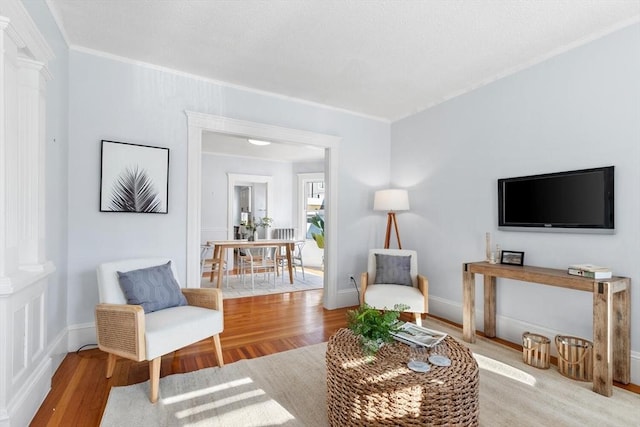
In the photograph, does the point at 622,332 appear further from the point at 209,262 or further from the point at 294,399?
the point at 209,262

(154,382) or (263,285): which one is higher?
(154,382)

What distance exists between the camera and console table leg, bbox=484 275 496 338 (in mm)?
3244

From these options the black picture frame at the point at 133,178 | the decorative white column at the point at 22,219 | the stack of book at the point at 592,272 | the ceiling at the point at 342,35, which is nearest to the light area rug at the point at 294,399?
the decorative white column at the point at 22,219

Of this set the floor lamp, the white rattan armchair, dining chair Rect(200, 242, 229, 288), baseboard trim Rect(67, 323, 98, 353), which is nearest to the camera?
the white rattan armchair

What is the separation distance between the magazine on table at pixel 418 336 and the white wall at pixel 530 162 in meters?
1.52

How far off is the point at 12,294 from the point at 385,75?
3.36 meters

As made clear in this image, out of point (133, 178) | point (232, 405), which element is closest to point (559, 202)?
point (232, 405)

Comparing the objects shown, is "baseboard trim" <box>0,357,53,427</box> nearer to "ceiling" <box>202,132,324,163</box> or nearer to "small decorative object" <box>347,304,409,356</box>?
"small decorative object" <box>347,304,409,356</box>

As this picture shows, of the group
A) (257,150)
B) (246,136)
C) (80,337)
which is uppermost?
(257,150)

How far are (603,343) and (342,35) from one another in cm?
293

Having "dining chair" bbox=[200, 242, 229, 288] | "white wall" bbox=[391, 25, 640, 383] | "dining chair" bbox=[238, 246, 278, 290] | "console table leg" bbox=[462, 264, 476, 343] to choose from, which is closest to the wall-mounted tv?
"white wall" bbox=[391, 25, 640, 383]

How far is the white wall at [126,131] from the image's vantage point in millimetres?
2832

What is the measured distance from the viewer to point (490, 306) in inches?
128

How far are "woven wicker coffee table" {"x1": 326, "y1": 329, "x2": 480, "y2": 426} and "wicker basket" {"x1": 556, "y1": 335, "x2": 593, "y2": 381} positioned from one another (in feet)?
4.18
